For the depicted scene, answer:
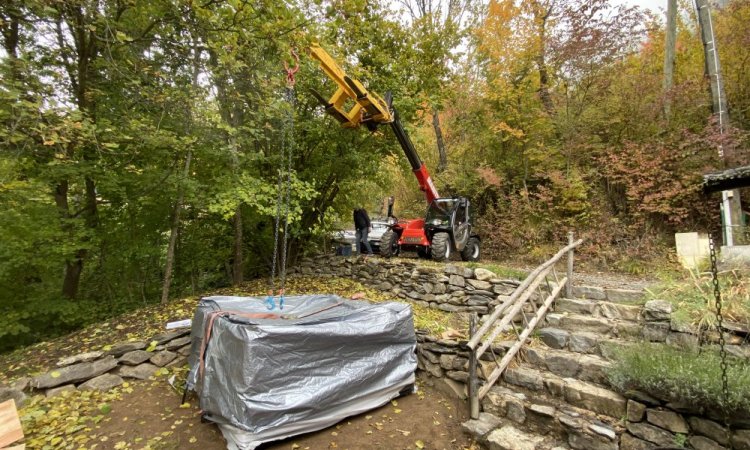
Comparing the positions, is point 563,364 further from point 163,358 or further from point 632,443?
point 163,358

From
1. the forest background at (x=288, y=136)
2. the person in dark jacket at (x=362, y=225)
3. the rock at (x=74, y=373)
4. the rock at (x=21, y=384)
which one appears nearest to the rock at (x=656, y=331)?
the forest background at (x=288, y=136)

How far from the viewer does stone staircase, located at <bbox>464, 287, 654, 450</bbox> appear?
281 centimetres

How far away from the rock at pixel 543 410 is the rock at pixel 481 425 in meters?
0.34

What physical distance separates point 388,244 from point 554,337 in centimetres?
408

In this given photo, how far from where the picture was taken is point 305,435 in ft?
9.70

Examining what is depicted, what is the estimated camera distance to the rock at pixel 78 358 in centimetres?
360

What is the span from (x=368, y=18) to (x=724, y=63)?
303 inches

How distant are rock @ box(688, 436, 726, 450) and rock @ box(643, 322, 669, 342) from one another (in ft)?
4.04

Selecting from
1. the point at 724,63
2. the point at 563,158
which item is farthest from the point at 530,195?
the point at 724,63

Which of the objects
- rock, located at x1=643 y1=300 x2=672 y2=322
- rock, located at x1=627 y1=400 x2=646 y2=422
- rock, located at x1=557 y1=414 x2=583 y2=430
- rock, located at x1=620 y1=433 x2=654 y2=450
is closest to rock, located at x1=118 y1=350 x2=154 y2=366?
rock, located at x1=557 y1=414 x2=583 y2=430

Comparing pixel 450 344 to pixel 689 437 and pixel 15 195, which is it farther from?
pixel 15 195

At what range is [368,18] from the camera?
7.08m

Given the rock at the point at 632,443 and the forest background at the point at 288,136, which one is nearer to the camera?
the rock at the point at 632,443

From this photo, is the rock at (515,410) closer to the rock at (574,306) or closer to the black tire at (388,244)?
the rock at (574,306)
